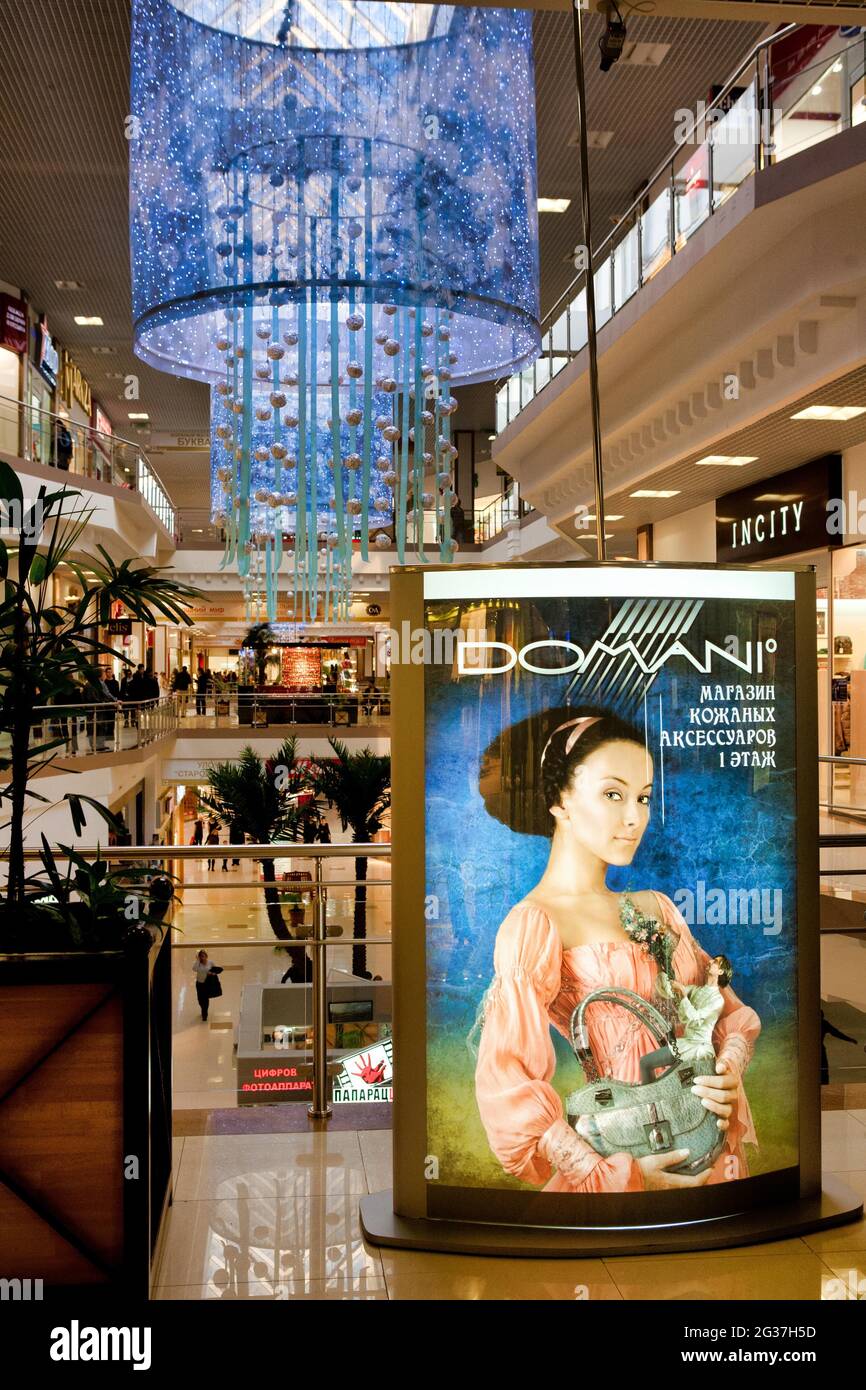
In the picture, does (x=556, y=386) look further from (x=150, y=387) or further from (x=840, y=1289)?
(x=150, y=387)

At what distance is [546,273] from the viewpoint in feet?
51.1

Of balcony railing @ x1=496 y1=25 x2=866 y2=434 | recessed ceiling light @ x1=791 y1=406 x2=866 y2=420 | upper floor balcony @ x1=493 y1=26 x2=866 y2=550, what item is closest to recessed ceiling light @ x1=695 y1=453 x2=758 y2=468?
upper floor balcony @ x1=493 y1=26 x2=866 y2=550

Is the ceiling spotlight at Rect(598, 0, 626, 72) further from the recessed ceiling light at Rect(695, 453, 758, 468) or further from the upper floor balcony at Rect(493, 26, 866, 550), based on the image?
the recessed ceiling light at Rect(695, 453, 758, 468)

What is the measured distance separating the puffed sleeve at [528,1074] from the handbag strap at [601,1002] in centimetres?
7

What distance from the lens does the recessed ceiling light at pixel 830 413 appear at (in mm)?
7937

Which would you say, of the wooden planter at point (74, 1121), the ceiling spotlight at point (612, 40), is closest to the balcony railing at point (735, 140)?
the ceiling spotlight at point (612, 40)

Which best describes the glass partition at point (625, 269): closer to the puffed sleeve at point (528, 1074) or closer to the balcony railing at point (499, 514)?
the puffed sleeve at point (528, 1074)

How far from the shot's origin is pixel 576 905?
9.11 ft

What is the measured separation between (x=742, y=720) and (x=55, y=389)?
58.8 ft

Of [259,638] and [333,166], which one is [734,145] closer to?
[333,166]

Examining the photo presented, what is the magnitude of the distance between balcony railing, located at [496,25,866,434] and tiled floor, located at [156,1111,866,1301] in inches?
200

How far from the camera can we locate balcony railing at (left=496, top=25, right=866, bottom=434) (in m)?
5.74

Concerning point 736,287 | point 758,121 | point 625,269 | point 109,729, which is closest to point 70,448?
point 109,729

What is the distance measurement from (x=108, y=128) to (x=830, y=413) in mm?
7706
